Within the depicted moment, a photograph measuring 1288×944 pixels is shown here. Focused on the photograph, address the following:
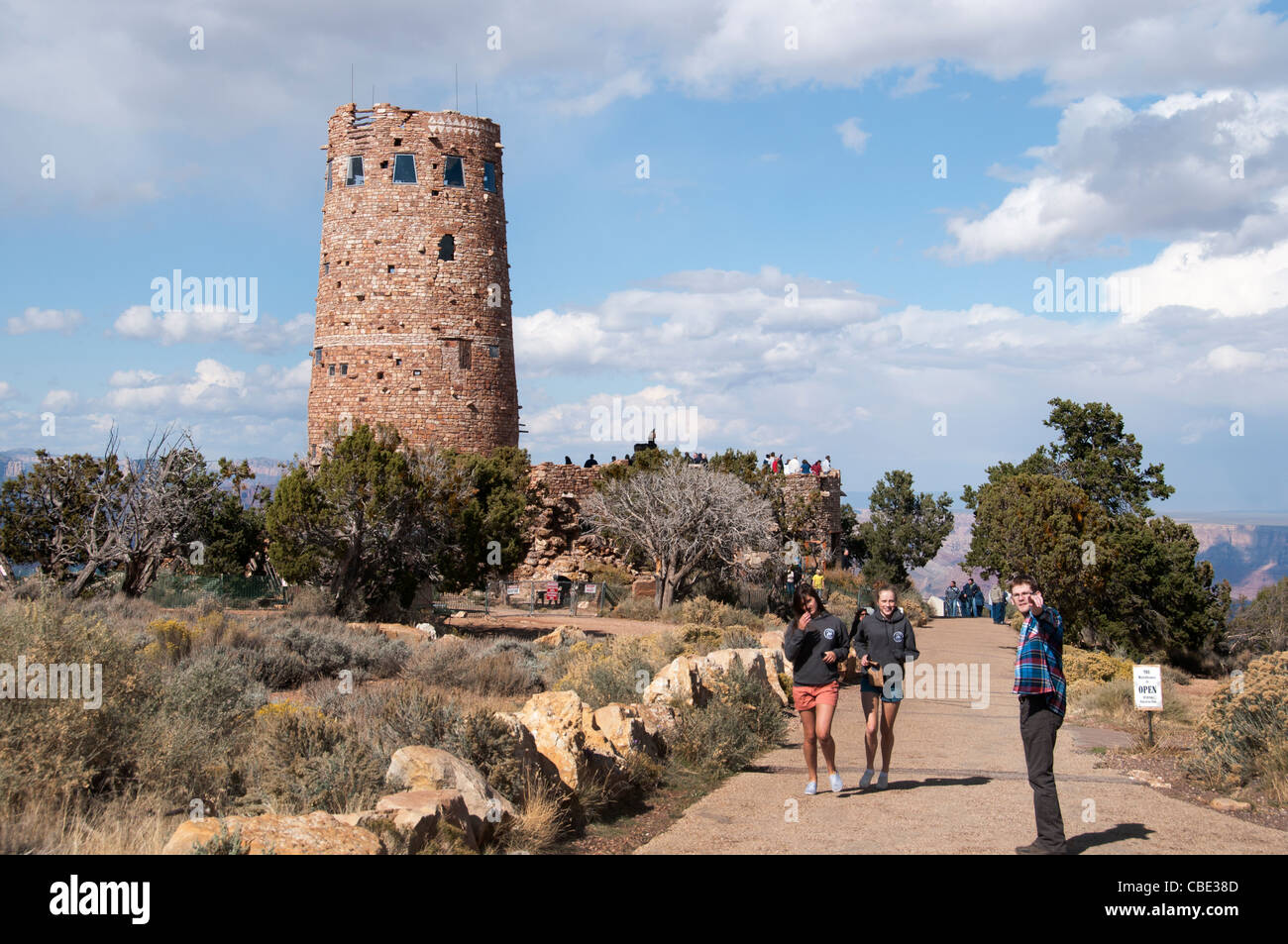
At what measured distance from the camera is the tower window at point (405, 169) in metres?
33.2

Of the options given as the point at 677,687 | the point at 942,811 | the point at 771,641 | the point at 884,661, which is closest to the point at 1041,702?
the point at 942,811

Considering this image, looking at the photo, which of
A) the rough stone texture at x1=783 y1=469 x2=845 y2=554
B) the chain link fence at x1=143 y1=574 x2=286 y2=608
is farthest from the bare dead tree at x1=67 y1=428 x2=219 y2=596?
the rough stone texture at x1=783 y1=469 x2=845 y2=554

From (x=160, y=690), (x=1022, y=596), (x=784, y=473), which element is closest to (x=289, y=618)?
(x=160, y=690)

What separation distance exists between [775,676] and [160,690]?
8399 millimetres

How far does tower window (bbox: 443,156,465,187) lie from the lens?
110 feet

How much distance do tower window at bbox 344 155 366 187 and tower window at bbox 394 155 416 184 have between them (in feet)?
3.79

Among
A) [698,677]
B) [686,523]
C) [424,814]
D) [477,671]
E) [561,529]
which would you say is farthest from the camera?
[561,529]

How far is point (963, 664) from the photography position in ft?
73.0

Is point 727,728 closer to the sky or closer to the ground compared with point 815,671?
closer to the ground

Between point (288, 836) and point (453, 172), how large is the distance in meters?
30.6

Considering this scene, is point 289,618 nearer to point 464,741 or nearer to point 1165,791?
point 464,741

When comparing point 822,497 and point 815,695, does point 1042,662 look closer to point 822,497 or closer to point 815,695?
point 815,695

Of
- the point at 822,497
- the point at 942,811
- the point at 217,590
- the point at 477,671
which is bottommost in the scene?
the point at 942,811

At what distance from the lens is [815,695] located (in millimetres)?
9086
